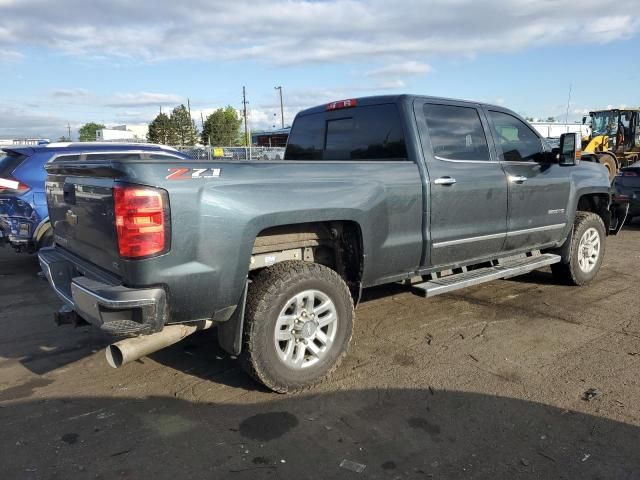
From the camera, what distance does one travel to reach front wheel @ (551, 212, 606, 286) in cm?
627

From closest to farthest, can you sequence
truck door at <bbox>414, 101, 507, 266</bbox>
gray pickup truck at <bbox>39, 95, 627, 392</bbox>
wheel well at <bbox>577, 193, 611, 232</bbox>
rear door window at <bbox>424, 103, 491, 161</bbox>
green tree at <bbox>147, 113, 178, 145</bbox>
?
gray pickup truck at <bbox>39, 95, 627, 392</bbox> < truck door at <bbox>414, 101, 507, 266</bbox> < rear door window at <bbox>424, 103, 491, 161</bbox> < wheel well at <bbox>577, 193, 611, 232</bbox> < green tree at <bbox>147, 113, 178, 145</bbox>

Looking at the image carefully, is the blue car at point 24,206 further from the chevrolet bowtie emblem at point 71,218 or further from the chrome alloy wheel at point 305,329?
the chrome alloy wheel at point 305,329

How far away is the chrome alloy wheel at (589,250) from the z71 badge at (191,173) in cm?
484

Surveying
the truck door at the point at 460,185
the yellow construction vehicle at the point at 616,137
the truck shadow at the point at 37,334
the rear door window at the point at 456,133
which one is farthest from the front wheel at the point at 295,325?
the yellow construction vehicle at the point at 616,137

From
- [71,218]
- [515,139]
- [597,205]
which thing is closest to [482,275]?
[515,139]

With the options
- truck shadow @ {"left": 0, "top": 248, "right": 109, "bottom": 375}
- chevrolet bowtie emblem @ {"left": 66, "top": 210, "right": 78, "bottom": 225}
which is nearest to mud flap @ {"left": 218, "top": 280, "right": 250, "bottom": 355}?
chevrolet bowtie emblem @ {"left": 66, "top": 210, "right": 78, "bottom": 225}

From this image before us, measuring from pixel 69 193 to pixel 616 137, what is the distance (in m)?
22.8

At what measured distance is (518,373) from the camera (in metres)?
4.05

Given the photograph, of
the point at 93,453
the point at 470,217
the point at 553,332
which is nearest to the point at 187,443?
the point at 93,453

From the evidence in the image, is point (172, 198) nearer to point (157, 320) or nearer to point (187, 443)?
point (157, 320)

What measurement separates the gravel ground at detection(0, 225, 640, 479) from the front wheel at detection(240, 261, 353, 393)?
0.59 feet

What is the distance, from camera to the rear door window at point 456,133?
15.4 feet

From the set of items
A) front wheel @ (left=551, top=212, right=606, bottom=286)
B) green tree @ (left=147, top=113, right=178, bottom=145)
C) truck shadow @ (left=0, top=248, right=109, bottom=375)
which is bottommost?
truck shadow @ (left=0, top=248, right=109, bottom=375)

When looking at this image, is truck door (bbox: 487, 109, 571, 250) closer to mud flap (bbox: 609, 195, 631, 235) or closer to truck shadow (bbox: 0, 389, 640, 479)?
mud flap (bbox: 609, 195, 631, 235)
